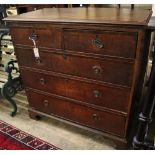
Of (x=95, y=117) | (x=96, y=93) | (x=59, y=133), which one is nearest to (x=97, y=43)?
(x=96, y=93)

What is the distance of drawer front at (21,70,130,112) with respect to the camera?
135 centimetres

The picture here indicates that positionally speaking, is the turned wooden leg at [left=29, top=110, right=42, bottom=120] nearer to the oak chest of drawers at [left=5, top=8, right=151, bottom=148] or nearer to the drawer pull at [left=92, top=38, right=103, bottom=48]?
the oak chest of drawers at [left=5, top=8, right=151, bottom=148]

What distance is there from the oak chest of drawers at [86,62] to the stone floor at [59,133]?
5.9 inches

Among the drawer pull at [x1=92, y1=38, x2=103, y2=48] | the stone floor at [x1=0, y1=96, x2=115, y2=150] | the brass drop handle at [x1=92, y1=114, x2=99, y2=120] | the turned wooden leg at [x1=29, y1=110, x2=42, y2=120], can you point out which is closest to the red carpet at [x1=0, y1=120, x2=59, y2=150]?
the stone floor at [x1=0, y1=96, x2=115, y2=150]

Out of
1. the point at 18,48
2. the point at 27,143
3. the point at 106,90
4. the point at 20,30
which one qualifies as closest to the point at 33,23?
the point at 20,30

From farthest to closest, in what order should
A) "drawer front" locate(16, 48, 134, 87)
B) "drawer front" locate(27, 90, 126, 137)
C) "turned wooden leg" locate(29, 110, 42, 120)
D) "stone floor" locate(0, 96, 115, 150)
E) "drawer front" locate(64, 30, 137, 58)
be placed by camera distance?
"turned wooden leg" locate(29, 110, 42, 120), "stone floor" locate(0, 96, 115, 150), "drawer front" locate(27, 90, 126, 137), "drawer front" locate(16, 48, 134, 87), "drawer front" locate(64, 30, 137, 58)

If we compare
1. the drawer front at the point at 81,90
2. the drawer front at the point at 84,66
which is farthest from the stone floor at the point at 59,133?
the drawer front at the point at 84,66

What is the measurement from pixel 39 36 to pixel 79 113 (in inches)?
27.4

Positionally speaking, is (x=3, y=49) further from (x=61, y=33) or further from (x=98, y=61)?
(x=98, y=61)

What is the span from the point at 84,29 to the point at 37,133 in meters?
1.08

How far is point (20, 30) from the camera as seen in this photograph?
1.50 m

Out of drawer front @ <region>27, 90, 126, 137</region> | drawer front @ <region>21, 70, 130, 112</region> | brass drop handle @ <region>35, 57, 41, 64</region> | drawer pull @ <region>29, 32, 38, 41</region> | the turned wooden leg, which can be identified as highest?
drawer pull @ <region>29, 32, 38, 41</region>

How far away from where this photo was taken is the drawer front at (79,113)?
1.48 metres

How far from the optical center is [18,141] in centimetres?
171
